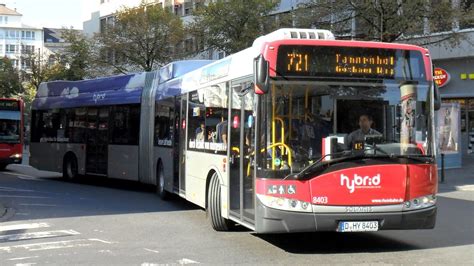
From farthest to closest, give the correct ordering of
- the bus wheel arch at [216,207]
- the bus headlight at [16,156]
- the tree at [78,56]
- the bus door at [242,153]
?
the tree at [78,56] < the bus headlight at [16,156] < the bus wheel arch at [216,207] < the bus door at [242,153]

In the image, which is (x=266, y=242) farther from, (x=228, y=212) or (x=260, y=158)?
(x=260, y=158)

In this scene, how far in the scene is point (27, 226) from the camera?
1066 centimetres

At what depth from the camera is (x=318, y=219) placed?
7.35 meters

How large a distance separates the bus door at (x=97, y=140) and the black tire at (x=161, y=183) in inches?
133

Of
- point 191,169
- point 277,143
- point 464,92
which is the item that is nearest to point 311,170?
point 277,143

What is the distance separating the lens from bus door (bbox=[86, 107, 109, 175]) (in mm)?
17688

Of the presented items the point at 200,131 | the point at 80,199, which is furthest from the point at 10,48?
the point at 200,131

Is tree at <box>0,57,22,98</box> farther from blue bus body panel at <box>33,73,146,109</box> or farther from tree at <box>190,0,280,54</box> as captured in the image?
blue bus body panel at <box>33,73,146,109</box>

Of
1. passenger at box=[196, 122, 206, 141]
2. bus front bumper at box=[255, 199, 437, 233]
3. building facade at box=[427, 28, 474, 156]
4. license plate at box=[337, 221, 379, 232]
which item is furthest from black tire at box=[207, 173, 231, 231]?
building facade at box=[427, 28, 474, 156]

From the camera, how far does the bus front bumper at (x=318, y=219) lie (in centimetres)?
733

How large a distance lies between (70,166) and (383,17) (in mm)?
11456

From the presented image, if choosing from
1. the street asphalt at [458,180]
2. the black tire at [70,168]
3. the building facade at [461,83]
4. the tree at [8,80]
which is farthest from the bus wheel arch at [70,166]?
the tree at [8,80]

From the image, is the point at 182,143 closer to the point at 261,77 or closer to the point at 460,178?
the point at 261,77

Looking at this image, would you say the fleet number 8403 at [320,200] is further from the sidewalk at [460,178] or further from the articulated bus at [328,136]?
the sidewalk at [460,178]
